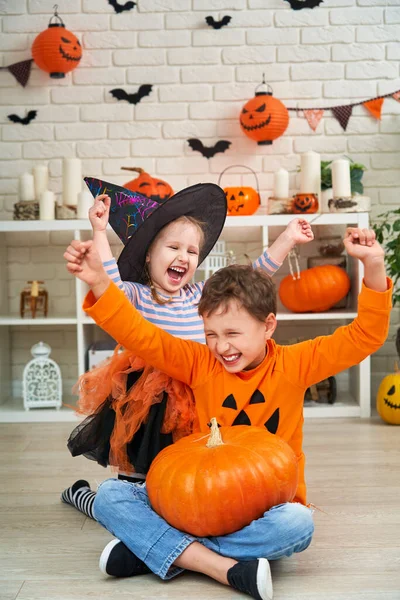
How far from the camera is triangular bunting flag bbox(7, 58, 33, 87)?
13.3 feet

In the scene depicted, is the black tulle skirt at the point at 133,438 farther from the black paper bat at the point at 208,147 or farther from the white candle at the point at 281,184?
the black paper bat at the point at 208,147

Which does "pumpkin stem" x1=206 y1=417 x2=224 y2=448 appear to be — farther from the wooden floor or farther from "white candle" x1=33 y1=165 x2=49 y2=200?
"white candle" x1=33 y1=165 x2=49 y2=200

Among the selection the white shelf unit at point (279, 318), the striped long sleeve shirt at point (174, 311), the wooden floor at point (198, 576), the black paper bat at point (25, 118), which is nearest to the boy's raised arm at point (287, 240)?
the striped long sleeve shirt at point (174, 311)

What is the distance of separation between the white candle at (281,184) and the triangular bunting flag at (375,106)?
1.97 ft

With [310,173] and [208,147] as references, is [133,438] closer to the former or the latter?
[310,173]

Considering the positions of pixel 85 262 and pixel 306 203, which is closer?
pixel 85 262

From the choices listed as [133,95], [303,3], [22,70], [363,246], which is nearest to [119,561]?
[363,246]

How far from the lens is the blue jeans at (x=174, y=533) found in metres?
1.77

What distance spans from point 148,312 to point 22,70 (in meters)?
2.23

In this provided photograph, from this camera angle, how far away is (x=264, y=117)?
→ 3.88 meters

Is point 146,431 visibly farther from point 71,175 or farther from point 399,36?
point 399,36

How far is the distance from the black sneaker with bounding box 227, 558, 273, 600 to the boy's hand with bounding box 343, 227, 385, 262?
684 millimetres

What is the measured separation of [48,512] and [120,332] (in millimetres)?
812

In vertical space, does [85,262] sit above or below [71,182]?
below
